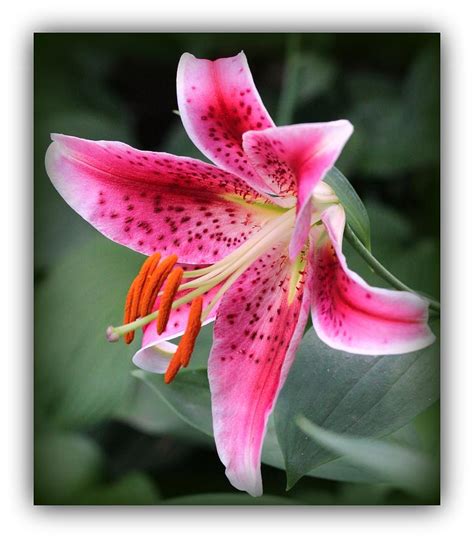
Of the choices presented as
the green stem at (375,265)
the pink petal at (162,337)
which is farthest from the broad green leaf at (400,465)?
the pink petal at (162,337)

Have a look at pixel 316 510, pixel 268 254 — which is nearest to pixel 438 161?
pixel 268 254

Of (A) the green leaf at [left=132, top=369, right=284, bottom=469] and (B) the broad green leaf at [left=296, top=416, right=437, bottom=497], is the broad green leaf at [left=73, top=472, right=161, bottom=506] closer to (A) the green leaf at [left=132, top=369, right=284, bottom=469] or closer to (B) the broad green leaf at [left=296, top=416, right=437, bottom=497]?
(A) the green leaf at [left=132, top=369, right=284, bottom=469]

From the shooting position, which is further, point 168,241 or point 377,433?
point 377,433

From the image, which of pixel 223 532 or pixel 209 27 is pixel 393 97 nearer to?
pixel 209 27

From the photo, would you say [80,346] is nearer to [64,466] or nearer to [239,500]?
[64,466]

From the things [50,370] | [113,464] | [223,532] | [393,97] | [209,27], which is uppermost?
[209,27]

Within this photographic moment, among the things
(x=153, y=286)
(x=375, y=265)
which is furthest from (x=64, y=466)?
(x=375, y=265)
